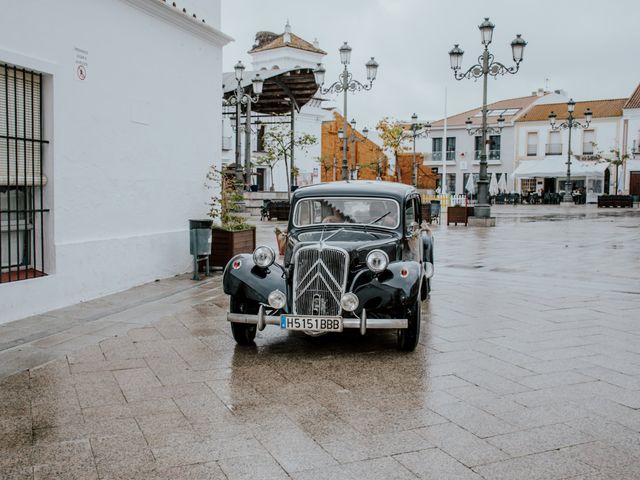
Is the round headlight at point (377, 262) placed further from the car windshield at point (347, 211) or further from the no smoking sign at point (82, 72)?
the no smoking sign at point (82, 72)

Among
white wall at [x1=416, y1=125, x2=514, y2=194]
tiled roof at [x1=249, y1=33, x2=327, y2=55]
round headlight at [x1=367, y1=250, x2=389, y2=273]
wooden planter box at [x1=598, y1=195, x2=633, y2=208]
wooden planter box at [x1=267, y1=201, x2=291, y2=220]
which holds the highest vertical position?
tiled roof at [x1=249, y1=33, x2=327, y2=55]

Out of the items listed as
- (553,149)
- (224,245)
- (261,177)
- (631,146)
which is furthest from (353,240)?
(553,149)

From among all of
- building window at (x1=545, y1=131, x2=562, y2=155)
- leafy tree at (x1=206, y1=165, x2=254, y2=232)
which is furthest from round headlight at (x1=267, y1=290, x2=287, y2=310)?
building window at (x1=545, y1=131, x2=562, y2=155)

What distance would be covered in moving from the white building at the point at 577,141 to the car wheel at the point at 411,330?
4182cm

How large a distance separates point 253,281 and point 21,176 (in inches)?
127

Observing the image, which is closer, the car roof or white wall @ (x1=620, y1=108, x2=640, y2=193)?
the car roof

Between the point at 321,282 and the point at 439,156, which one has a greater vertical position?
the point at 439,156

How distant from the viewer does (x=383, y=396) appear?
15.3 ft

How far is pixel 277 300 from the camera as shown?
579cm

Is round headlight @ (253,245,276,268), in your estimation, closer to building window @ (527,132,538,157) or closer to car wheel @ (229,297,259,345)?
car wheel @ (229,297,259,345)

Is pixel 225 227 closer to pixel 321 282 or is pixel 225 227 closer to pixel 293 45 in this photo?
pixel 321 282

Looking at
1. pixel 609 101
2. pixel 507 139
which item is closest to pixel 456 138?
pixel 507 139

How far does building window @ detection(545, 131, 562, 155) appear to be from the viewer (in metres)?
52.2

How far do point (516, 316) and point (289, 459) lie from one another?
14.8ft
